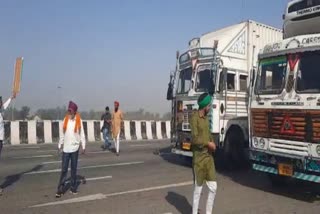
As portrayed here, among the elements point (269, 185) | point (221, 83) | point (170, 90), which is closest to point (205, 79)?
point (221, 83)

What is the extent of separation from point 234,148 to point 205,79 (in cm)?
205

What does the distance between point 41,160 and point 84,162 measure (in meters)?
1.41

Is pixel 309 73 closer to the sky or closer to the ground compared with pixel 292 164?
closer to the sky

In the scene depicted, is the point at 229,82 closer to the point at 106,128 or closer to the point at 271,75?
the point at 271,75

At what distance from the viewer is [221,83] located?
1184cm

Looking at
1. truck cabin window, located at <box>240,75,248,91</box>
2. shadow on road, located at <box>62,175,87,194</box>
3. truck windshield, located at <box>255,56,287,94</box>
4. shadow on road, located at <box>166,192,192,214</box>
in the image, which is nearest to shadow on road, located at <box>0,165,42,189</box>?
shadow on road, located at <box>62,175,87,194</box>

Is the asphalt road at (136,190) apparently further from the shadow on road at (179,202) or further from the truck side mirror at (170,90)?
the truck side mirror at (170,90)

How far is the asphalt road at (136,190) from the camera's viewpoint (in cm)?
791

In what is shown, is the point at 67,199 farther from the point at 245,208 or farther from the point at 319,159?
the point at 319,159

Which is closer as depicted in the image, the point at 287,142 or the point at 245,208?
the point at 245,208

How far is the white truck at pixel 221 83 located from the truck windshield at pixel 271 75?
1970 millimetres

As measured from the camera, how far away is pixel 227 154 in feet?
39.7

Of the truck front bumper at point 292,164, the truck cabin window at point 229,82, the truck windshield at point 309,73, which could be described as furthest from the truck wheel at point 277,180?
the truck cabin window at point 229,82

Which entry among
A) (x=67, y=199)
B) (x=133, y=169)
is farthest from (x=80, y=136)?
(x=133, y=169)
